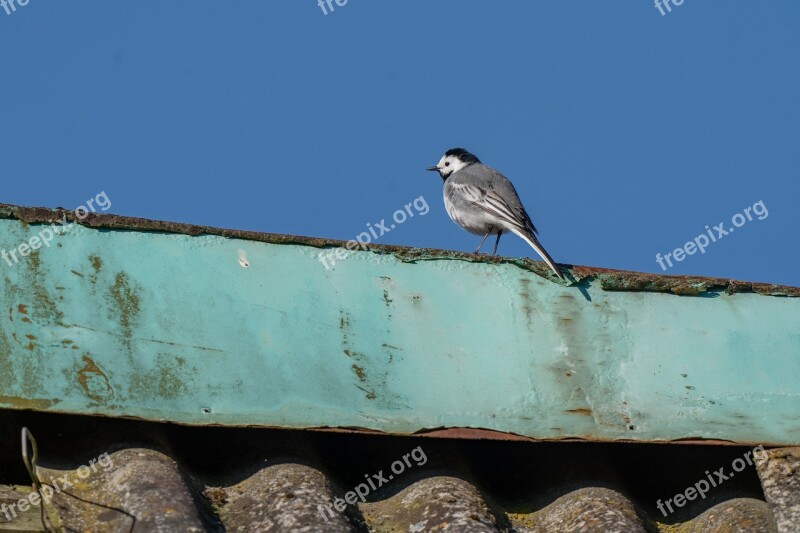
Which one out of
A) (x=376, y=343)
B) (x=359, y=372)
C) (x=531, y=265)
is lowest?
(x=359, y=372)

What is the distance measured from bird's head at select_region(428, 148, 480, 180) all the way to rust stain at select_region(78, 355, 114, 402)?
6.37 m

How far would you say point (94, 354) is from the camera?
4.96m

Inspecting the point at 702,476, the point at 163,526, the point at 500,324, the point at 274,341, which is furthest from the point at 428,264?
the point at 163,526

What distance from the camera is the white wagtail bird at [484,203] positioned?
9023 mm

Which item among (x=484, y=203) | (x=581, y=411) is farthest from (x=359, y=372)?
(x=484, y=203)

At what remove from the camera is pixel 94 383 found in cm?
485

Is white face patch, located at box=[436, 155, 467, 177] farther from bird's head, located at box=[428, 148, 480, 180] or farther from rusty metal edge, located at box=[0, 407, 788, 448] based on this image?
rusty metal edge, located at box=[0, 407, 788, 448]

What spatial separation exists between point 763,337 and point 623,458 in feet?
3.29

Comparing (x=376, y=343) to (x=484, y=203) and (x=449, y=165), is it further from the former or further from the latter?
(x=449, y=165)

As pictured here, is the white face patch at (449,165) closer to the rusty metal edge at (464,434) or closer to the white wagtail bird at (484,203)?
the white wagtail bird at (484,203)

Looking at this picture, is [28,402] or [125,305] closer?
[28,402]

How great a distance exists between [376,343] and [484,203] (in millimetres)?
4247

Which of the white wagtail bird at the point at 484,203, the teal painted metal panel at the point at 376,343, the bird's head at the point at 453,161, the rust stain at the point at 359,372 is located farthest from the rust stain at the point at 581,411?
the bird's head at the point at 453,161

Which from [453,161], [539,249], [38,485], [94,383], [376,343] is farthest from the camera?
[453,161]
